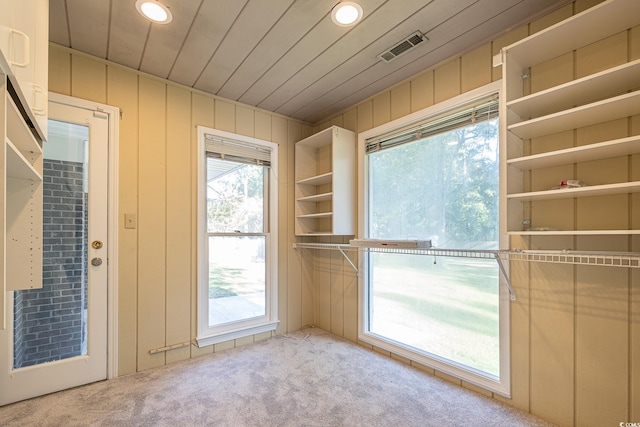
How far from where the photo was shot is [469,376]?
2.03 meters

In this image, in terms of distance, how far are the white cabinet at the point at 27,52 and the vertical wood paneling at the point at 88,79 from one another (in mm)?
914

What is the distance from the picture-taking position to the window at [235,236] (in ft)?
8.79

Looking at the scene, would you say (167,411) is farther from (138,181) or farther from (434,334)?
(434,334)

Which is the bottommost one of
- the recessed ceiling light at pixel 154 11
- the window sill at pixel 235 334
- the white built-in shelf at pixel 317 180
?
the window sill at pixel 235 334

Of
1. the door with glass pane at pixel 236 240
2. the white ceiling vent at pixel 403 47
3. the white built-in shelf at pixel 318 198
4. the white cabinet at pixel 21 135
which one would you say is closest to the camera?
the white cabinet at pixel 21 135

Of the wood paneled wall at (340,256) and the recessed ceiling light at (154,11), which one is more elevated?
the recessed ceiling light at (154,11)

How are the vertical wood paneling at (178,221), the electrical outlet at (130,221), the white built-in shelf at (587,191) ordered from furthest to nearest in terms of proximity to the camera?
the vertical wood paneling at (178,221) < the electrical outlet at (130,221) < the white built-in shelf at (587,191)

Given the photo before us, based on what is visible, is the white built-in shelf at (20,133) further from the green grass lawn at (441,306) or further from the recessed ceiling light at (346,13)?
the green grass lawn at (441,306)

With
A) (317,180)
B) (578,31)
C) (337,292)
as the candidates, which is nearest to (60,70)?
(317,180)

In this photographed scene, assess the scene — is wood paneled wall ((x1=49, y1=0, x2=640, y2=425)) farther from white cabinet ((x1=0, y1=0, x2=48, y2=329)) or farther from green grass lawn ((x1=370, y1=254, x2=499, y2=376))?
white cabinet ((x1=0, y1=0, x2=48, y2=329))

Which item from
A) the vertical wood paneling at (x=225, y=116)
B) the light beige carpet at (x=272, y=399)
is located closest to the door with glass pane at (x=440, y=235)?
the light beige carpet at (x=272, y=399)

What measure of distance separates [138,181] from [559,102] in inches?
112

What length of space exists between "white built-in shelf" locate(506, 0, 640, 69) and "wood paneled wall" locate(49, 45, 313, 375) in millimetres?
2367

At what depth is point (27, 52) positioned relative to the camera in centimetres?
91
